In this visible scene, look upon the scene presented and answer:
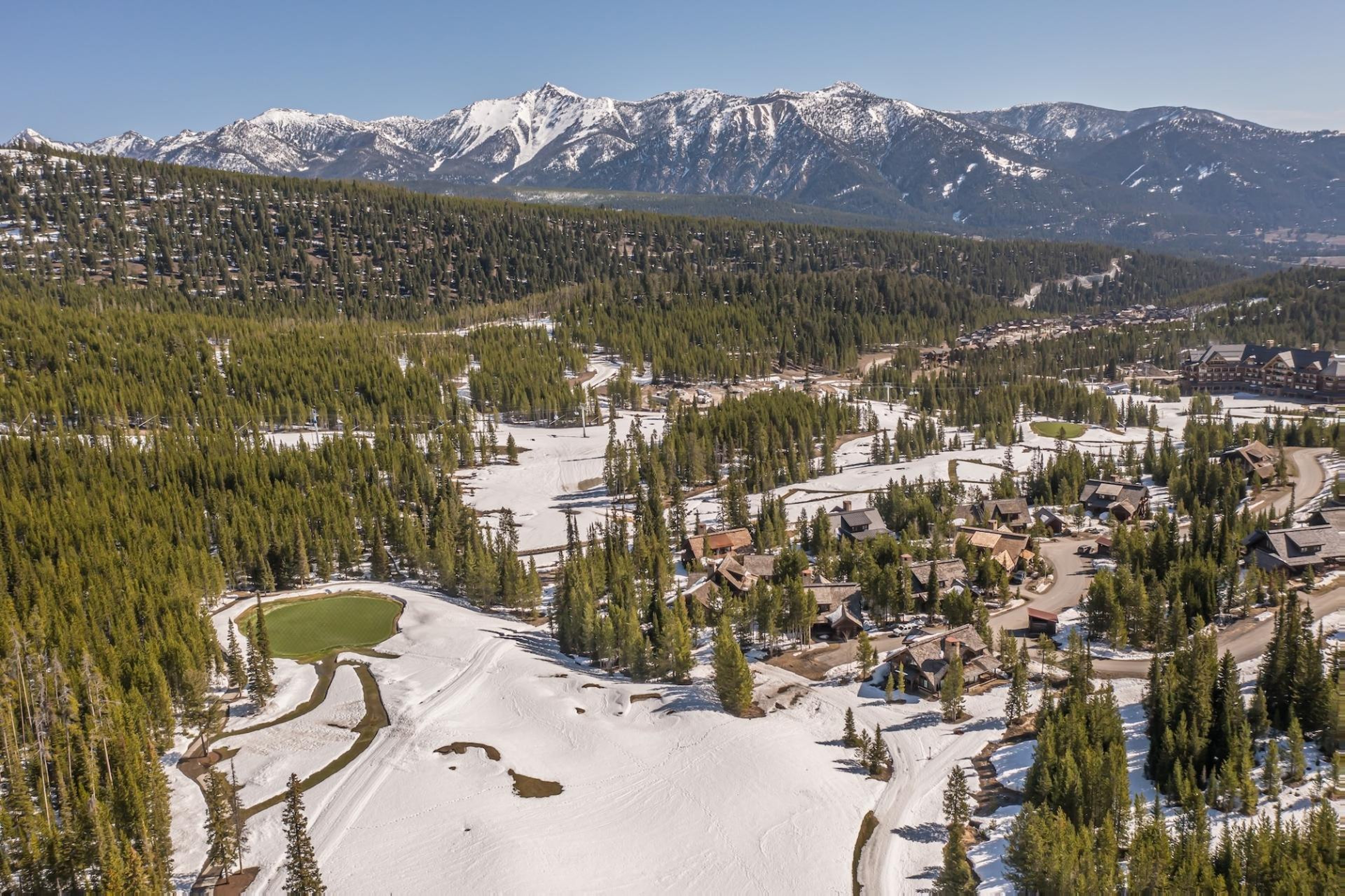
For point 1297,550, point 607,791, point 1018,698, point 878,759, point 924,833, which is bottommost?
point 607,791

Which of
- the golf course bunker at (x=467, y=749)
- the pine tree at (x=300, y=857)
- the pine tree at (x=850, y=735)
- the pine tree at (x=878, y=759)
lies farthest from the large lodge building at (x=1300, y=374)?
the pine tree at (x=300, y=857)

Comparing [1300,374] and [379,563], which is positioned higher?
[1300,374]

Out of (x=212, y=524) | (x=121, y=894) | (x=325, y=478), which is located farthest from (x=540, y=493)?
(x=121, y=894)

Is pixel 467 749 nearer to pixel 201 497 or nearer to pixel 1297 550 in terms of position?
pixel 1297 550

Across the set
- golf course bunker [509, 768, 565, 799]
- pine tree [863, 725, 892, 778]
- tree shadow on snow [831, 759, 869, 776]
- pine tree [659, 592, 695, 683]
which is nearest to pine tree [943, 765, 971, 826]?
pine tree [863, 725, 892, 778]

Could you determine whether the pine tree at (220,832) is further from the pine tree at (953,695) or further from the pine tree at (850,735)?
the pine tree at (953,695)

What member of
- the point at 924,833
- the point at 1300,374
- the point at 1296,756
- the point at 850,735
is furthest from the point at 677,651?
the point at 1300,374

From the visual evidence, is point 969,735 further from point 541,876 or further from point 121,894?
point 121,894

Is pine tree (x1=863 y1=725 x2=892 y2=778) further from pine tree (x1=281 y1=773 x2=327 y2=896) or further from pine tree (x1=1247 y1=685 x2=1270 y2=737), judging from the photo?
pine tree (x1=281 y1=773 x2=327 y2=896)
